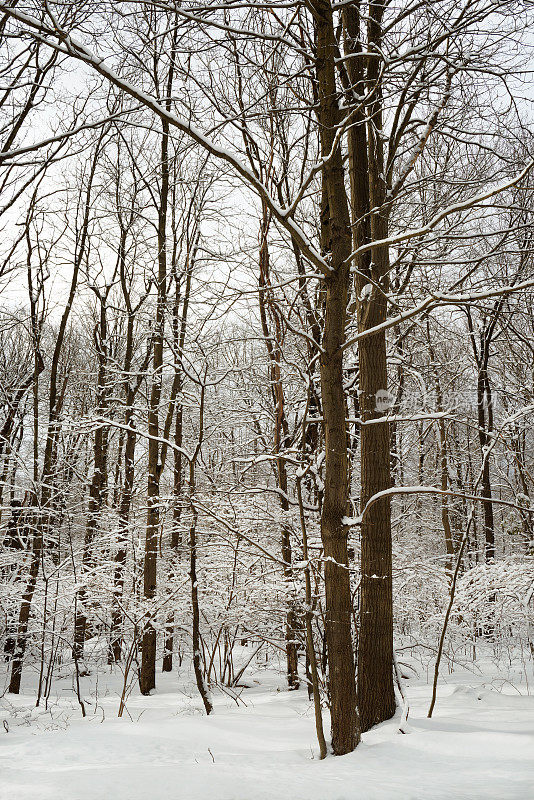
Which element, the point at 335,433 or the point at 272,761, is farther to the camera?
the point at 335,433

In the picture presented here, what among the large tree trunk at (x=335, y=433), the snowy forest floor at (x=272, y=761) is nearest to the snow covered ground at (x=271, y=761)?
the snowy forest floor at (x=272, y=761)

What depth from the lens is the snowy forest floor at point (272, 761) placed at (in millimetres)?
2926

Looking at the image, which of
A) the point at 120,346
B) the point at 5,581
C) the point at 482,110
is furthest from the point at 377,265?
the point at 120,346

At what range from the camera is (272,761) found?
3.61 m

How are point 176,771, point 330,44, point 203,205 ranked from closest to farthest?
point 176,771, point 330,44, point 203,205

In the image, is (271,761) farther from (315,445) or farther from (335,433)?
(315,445)

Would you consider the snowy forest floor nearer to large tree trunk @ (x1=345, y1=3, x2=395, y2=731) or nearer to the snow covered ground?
the snow covered ground

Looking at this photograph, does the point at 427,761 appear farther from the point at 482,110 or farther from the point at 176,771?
the point at 482,110

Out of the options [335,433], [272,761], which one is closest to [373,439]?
[335,433]

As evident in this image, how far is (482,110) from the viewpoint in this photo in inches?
212

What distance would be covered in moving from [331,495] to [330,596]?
0.68 metres

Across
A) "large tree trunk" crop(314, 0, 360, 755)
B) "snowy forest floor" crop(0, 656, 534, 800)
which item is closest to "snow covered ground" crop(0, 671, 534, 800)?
"snowy forest floor" crop(0, 656, 534, 800)

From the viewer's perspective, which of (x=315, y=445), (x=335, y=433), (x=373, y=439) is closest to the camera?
(x=335, y=433)

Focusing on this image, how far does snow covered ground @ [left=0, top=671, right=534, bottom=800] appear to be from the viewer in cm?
292
